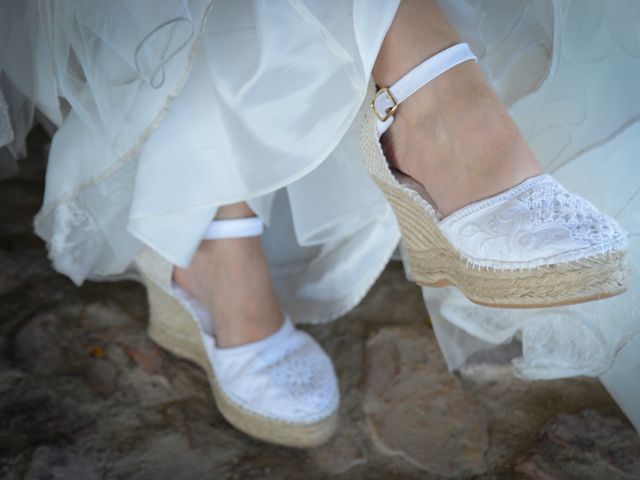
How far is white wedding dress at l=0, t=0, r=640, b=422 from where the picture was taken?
829mm

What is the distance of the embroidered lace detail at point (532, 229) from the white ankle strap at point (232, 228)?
13.1 inches

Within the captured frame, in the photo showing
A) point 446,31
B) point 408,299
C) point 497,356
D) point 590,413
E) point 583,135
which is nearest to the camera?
point 446,31

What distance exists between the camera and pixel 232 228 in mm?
1054

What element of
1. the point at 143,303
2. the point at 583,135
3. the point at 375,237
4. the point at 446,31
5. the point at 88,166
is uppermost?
the point at 446,31

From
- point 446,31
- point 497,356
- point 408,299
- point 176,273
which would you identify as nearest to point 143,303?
point 176,273

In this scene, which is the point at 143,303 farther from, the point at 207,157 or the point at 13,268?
the point at 207,157

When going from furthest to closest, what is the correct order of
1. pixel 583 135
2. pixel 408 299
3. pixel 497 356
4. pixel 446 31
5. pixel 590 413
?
pixel 408 299 < pixel 497 356 < pixel 590 413 < pixel 583 135 < pixel 446 31

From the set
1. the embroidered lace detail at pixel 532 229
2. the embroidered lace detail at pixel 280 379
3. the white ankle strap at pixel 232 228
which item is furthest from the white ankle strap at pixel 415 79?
the embroidered lace detail at pixel 280 379

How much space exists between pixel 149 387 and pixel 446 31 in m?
0.68

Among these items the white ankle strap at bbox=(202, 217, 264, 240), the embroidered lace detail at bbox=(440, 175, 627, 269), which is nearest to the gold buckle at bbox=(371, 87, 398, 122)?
the embroidered lace detail at bbox=(440, 175, 627, 269)

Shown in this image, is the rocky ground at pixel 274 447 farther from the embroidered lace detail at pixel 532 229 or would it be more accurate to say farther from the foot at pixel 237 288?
the embroidered lace detail at pixel 532 229

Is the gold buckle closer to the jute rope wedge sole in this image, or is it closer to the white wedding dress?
the white wedding dress

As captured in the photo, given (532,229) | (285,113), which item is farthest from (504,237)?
(285,113)

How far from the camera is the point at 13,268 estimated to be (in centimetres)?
130
